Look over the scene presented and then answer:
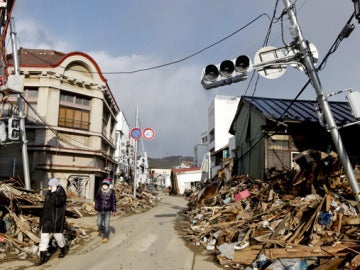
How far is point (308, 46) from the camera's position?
330 inches

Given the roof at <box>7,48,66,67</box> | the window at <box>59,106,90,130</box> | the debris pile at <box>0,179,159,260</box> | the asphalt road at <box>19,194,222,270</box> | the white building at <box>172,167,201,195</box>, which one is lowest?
the asphalt road at <box>19,194,222,270</box>

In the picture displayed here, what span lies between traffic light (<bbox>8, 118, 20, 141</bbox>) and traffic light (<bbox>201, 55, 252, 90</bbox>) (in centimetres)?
847

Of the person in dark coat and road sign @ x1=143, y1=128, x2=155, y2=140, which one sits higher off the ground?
road sign @ x1=143, y1=128, x2=155, y2=140

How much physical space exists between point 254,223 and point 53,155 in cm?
1409

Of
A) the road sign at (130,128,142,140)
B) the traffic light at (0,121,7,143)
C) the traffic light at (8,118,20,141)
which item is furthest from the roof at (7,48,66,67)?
the traffic light at (0,121,7,143)

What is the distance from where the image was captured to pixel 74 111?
813 inches

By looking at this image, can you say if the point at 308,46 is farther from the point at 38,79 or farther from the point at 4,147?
the point at 4,147

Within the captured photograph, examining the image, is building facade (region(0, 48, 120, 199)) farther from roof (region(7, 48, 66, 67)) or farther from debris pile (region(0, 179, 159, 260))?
debris pile (region(0, 179, 159, 260))

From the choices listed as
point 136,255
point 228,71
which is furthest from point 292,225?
point 228,71

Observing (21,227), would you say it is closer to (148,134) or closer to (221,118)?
(148,134)

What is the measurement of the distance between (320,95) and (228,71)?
7.79 feet

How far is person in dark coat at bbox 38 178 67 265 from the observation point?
746 centimetres

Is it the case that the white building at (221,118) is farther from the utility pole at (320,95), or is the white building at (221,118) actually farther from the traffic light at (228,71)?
the traffic light at (228,71)

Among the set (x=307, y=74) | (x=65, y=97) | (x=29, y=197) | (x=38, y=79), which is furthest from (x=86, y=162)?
(x=307, y=74)
